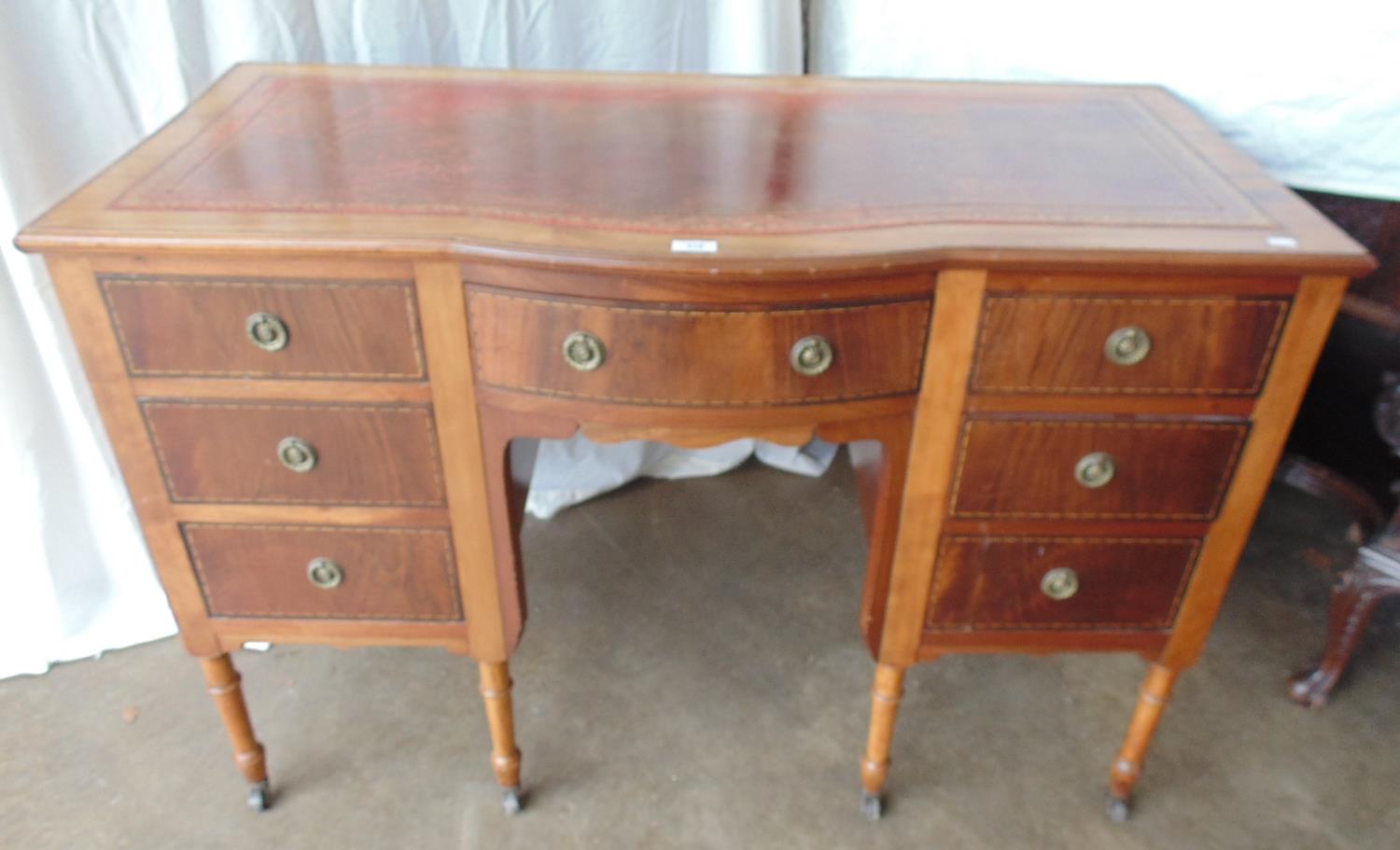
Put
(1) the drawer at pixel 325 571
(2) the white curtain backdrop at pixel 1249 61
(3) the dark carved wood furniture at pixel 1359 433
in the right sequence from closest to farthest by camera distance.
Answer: (1) the drawer at pixel 325 571
(2) the white curtain backdrop at pixel 1249 61
(3) the dark carved wood furniture at pixel 1359 433

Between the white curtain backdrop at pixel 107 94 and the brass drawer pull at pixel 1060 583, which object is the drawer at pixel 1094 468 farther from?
the white curtain backdrop at pixel 107 94

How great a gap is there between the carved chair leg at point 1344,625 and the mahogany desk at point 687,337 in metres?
0.45

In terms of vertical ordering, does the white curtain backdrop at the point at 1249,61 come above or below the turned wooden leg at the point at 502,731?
above

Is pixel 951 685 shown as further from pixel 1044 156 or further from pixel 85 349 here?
pixel 85 349

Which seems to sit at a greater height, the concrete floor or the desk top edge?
the desk top edge

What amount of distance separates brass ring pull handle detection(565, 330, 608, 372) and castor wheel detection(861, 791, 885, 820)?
0.80 metres

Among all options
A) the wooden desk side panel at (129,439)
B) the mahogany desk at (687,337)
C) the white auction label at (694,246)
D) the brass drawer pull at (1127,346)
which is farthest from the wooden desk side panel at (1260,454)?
the wooden desk side panel at (129,439)

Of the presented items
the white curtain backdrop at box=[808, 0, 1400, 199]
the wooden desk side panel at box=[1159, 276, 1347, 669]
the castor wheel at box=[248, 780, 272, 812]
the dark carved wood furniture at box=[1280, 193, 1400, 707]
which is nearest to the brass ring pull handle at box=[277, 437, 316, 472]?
the castor wheel at box=[248, 780, 272, 812]

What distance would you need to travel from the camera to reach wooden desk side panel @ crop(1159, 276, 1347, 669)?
1061 mm

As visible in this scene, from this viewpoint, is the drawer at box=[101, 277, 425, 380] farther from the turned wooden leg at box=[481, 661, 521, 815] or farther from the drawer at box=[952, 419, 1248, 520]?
the drawer at box=[952, 419, 1248, 520]

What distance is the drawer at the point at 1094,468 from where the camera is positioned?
114 centimetres

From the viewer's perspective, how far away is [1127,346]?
1075 millimetres

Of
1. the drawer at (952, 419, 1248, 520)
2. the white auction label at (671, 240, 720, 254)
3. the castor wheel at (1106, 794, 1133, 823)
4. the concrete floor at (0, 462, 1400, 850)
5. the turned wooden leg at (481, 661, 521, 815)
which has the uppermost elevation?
the white auction label at (671, 240, 720, 254)

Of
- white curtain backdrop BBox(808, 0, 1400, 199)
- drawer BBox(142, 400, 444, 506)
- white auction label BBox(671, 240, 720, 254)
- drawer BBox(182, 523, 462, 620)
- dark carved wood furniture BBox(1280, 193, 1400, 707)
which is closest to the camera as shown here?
white auction label BBox(671, 240, 720, 254)
